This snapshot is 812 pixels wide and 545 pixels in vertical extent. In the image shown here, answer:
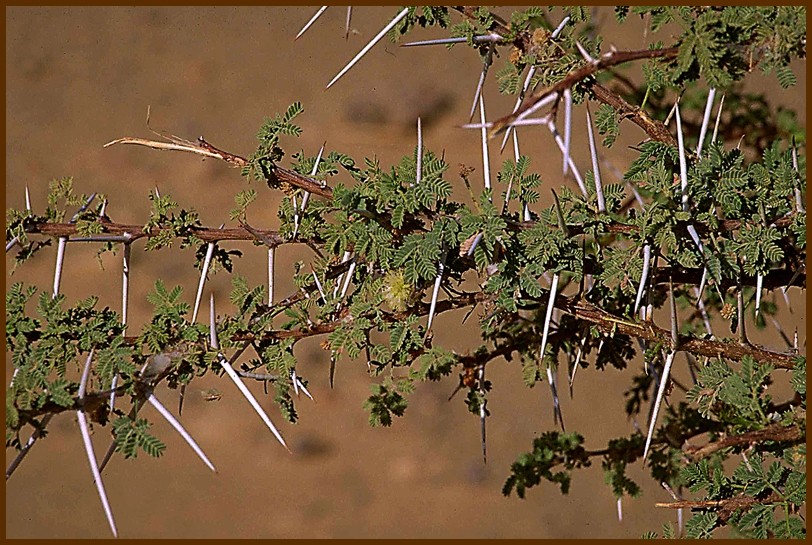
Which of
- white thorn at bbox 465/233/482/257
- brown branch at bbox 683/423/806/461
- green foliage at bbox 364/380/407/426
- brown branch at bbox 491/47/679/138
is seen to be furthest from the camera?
green foliage at bbox 364/380/407/426

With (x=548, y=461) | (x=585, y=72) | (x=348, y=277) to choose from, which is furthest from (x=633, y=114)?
(x=548, y=461)

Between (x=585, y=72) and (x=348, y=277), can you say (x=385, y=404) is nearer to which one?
(x=348, y=277)

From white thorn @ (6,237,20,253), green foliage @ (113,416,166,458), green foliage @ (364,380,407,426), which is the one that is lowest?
green foliage @ (113,416,166,458)

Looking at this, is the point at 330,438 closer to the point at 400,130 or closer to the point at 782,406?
the point at 400,130

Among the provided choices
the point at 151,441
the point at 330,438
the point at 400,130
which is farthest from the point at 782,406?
the point at 400,130

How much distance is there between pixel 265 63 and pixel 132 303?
1.61 metres

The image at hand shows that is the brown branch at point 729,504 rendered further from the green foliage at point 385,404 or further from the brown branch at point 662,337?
the green foliage at point 385,404

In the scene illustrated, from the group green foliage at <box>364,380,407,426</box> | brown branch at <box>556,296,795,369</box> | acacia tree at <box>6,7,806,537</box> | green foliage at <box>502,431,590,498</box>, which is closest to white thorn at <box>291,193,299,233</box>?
acacia tree at <box>6,7,806,537</box>

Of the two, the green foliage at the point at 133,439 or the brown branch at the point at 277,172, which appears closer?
the green foliage at the point at 133,439

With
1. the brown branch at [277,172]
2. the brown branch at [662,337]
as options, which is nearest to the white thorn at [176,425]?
the brown branch at [277,172]

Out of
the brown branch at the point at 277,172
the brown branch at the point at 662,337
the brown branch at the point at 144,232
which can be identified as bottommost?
the brown branch at the point at 662,337

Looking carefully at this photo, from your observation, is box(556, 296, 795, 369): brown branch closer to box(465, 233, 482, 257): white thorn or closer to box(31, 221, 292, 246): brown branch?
box(465, 233, 482, 257): white thorn

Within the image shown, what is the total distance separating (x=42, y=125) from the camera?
4.31m

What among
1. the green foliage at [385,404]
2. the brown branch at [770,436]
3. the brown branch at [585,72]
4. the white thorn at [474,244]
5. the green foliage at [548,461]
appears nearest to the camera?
the brown branch at [585,72]
